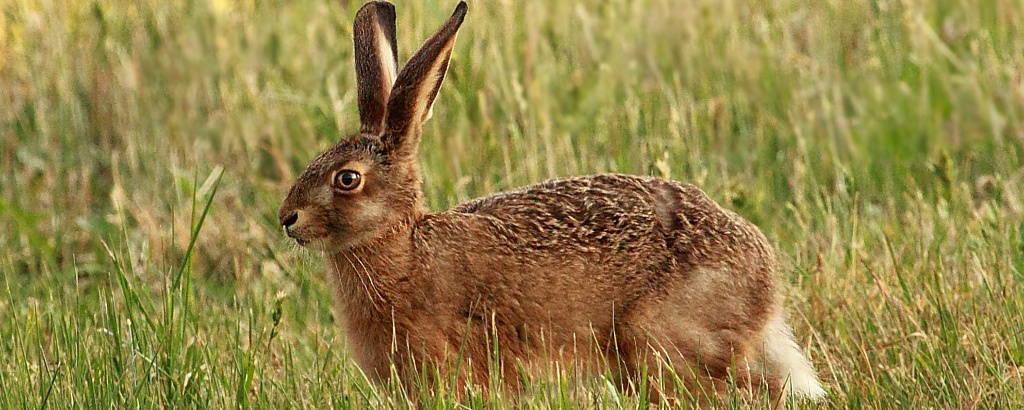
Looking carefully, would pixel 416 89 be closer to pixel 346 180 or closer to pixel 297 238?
pixel 346 180

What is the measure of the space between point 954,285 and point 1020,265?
0.25m

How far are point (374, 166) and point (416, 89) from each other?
0.24m

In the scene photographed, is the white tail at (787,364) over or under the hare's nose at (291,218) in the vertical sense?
under

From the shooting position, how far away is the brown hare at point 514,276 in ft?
12.8

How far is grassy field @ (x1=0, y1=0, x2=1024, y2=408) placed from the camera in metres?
3.92

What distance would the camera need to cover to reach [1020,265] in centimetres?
440

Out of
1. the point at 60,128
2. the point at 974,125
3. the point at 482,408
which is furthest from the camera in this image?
the point at 60,128

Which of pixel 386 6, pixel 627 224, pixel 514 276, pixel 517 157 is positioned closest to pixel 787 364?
pixel 627 224

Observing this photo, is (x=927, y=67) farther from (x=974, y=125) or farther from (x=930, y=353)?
(x=930, y=353)

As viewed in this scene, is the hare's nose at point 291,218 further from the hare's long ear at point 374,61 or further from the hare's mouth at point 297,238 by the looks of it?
the hare's long ear at point 374,61

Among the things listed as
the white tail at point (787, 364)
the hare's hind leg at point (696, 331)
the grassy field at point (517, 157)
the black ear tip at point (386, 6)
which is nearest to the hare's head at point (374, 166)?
the black ear tip at point (386, 6)

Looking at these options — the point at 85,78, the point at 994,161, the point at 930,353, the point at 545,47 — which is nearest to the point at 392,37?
the point at 930,353

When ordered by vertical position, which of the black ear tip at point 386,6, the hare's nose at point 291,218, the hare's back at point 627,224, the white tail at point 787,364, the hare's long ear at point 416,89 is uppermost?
the black ear tip at point 386,6

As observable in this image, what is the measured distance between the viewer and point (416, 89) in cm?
391
